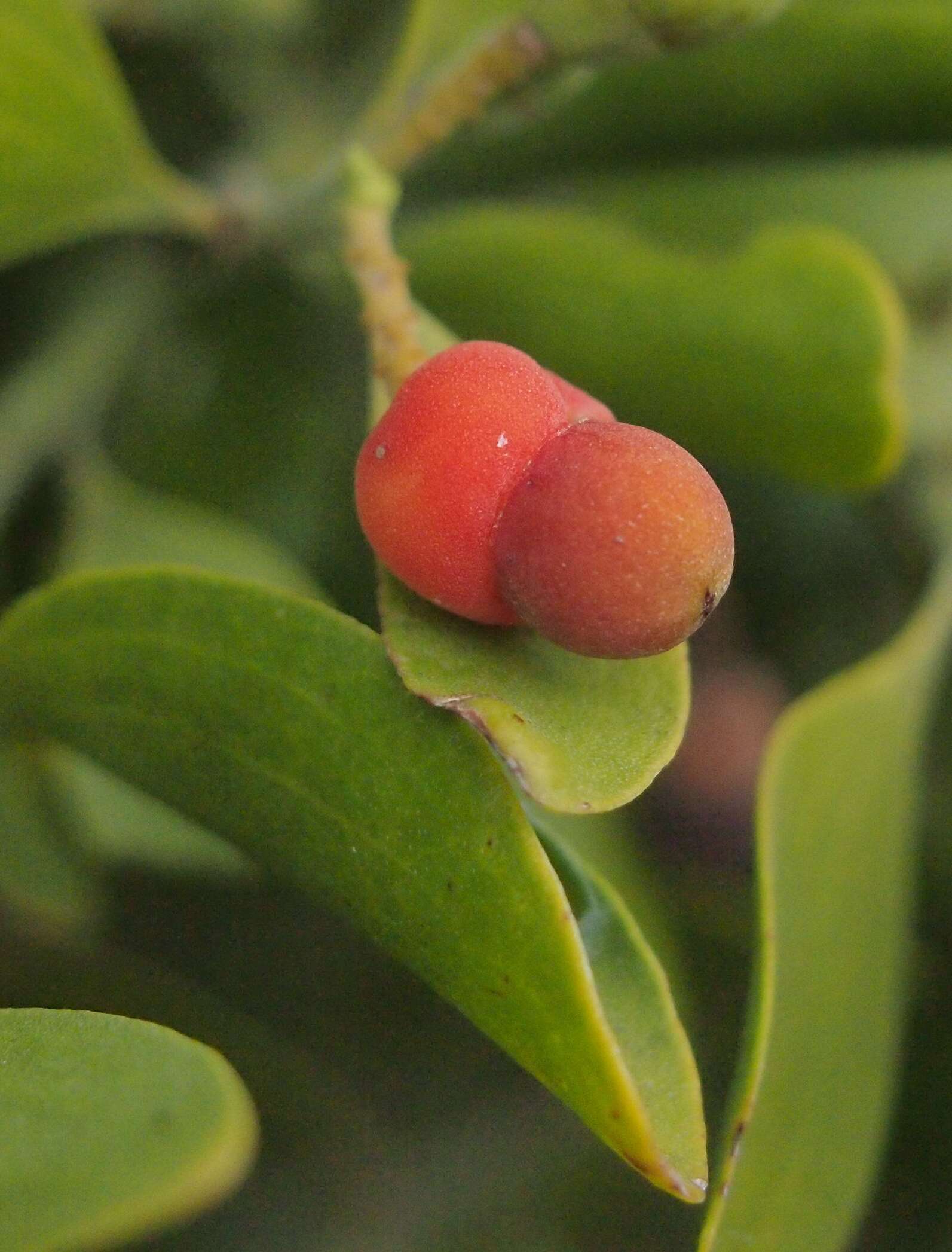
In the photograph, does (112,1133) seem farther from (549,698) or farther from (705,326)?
(705,326)

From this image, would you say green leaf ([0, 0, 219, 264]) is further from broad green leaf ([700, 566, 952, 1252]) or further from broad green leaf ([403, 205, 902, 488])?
broad green leaf ([700, 566, 952, 1252])

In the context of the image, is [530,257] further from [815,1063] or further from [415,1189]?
[415,1189]

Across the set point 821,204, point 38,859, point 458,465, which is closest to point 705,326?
point 821,204

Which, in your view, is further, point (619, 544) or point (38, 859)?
point (38, 859)

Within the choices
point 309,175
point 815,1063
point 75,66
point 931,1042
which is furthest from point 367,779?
point 931,1042

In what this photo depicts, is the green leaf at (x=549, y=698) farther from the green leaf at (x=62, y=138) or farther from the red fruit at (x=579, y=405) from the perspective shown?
the green leaf at (x=62, y=138)

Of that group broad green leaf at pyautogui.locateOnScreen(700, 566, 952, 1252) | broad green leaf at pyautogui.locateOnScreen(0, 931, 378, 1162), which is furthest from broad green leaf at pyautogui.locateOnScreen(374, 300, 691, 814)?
broad green leaf at pyautogui.locateOnScreen(0, 931, 378, 1162)
